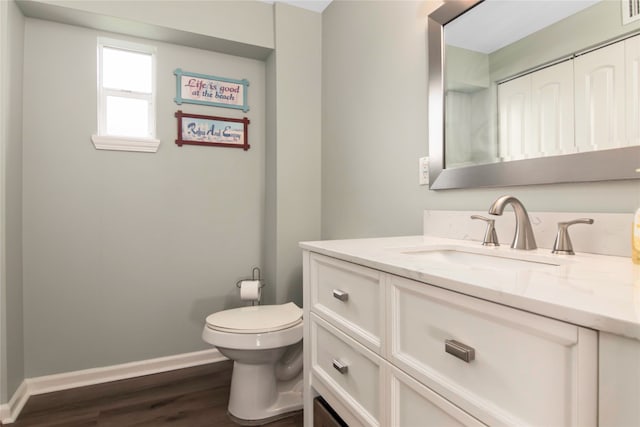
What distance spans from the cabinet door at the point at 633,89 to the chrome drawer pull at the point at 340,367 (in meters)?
0.95

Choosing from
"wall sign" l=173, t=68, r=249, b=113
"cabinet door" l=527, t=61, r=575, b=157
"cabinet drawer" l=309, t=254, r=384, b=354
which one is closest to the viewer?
"cabinet drawer" l=309, t=254, r=384, b=354

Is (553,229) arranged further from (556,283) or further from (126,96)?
(126,96)

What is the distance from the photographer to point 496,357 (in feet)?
1.85

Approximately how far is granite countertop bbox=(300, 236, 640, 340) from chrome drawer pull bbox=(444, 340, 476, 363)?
11cm

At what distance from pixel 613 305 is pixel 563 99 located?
783mm

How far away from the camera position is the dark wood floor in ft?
5.46

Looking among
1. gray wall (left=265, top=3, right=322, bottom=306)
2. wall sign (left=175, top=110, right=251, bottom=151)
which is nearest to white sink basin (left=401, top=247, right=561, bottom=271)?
gray wall (left=265, top=3, right=322, bottom=306)

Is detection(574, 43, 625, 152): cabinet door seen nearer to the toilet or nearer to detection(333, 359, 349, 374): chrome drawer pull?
detection(333, 359, 349, 374): chrome drawer pull

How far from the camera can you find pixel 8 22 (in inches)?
65.4

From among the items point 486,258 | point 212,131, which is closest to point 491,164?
point 486,258

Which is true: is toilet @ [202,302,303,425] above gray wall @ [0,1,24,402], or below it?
below

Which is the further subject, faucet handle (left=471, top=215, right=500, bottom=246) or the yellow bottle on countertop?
faucet handle (left=471, top=215, right=500, bottom=246)

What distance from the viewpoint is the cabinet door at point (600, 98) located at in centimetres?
87

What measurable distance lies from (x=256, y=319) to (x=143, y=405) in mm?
759
